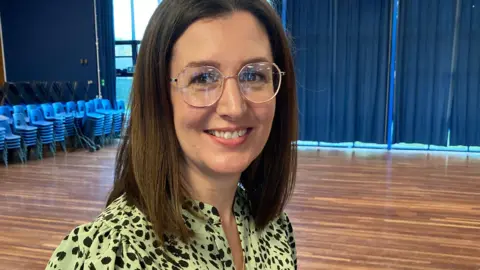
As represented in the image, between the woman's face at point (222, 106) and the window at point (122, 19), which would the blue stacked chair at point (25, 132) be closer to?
the window at point (122, 19)

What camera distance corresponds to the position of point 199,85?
91 centimetres

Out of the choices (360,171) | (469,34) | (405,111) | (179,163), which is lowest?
(360,171)

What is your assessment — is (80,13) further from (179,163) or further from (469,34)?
(179,163)

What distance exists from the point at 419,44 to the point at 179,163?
8978 mm

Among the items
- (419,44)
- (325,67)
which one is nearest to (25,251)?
(325,67)

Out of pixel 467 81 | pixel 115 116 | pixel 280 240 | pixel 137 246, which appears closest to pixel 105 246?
pixel 137 246

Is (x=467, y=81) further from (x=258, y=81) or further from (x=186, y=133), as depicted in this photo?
(x=186, y=133)

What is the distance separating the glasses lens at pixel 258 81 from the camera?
3.03ft

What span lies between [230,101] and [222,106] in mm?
20

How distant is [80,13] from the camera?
11.4 metres

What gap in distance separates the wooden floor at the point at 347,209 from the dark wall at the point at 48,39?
419cm

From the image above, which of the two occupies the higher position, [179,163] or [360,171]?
[179,163]

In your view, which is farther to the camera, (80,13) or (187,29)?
(80,13)

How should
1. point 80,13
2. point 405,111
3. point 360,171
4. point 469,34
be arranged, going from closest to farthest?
point 360,171, point 469,34, point 405,111, point 80,13
